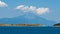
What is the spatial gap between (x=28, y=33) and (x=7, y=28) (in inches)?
42.5

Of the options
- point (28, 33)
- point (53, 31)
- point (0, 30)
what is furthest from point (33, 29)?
point (0, 30)

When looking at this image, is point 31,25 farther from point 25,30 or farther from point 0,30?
point 0,30

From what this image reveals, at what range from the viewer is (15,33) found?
10789 mm

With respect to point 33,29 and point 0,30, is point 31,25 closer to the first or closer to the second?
point 33,29

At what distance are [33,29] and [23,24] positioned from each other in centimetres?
69

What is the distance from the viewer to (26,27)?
10828 millimetres

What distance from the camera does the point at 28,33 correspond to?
10.7 metres

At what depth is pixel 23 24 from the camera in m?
11.2

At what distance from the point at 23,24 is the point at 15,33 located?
694 millimetres

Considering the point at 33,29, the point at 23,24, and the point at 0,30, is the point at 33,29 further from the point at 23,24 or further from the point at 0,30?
the point at 0,30

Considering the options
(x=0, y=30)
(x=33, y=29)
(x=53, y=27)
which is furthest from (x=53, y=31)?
(x=0, y=30)

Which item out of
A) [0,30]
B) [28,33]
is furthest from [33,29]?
[0,30]

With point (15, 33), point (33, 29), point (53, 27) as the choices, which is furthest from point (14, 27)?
point (53, 27)

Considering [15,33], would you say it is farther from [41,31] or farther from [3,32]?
[41,31]
